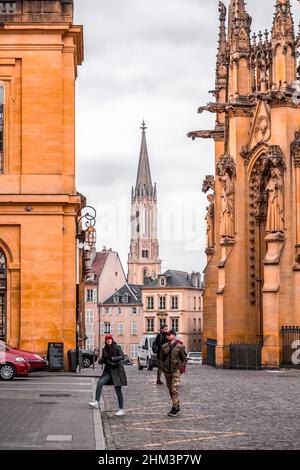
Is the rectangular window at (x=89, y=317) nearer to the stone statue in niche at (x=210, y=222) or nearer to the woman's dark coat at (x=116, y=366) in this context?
the stone statue in niche at (x=210, y=222)

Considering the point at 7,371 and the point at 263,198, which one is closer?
the point at 7,371

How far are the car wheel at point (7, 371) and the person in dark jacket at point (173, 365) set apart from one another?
11.6 m

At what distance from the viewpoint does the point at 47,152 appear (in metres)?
38.1

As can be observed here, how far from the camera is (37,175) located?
3784 cm

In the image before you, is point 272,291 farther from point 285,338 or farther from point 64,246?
point 64,246

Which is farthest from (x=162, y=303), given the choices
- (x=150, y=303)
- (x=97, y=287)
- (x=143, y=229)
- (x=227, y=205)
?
(x=227, y=205)

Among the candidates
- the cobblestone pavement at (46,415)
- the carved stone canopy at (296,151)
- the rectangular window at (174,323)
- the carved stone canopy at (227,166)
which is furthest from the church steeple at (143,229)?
the cobblestone pavement at (46,415)

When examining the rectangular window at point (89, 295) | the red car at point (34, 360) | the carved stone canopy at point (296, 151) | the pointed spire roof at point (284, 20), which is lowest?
the red car at point (34, 360)

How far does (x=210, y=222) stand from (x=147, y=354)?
14.8 meters

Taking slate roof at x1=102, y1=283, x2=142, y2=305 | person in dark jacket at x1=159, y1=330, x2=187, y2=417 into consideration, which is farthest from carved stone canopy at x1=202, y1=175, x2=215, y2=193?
slate roof at x1=102, y1=283, x2=142, y2=305

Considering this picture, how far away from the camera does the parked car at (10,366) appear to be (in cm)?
3156

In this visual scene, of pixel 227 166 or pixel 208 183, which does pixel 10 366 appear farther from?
pixel 208 183

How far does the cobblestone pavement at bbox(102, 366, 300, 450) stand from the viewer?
1587cm

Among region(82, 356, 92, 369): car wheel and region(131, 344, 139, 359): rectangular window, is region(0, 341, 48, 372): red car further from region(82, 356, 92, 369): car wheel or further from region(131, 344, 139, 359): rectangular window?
region(131, 344, 139, 359): rectangular window
